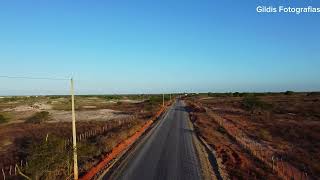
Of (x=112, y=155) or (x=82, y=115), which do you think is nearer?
(x=112, y=155)

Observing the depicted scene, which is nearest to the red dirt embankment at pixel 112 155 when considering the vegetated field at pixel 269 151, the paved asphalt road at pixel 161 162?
the paved asphalt road at pixel 161 162

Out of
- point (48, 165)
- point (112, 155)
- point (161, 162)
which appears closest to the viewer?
point (48, 165)

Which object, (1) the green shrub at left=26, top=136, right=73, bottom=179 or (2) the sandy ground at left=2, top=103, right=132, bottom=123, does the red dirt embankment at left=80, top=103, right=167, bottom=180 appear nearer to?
(1) the green shrub at left=26, top=136, right=73, bottom=179

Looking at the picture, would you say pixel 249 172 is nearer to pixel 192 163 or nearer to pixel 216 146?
pixel 192 163

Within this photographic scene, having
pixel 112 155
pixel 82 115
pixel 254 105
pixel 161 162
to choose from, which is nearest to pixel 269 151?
pixel 161 162

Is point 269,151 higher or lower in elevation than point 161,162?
lower

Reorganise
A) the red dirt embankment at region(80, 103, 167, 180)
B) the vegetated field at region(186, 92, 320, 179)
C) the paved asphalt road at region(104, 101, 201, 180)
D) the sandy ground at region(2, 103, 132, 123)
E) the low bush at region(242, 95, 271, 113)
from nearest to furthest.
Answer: the paved asphalt road at region(104, 101, 201, 180)
the red dirt embankment at region(80, 103, 167, 180)
the vegetated field at region(186, 92, 320, 179)
the sandy ground at region(2, 103, 132, 123)
the low bush at region(242, 95, 271, 113)

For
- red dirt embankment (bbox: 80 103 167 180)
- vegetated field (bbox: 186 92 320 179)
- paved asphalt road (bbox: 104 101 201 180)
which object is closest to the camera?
paved asphalt road (bbox: 104 101 201 180)

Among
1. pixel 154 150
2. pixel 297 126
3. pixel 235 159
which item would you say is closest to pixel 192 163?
pixel 235 159

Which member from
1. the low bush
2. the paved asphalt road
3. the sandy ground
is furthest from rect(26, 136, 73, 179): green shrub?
the low bush

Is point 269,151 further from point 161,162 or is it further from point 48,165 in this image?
point 48,165

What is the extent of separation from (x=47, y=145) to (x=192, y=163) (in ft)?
31.5

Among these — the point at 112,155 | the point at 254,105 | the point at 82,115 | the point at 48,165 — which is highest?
the point at 254,105

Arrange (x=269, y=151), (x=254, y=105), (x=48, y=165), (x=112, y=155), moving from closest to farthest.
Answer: (x=48, y=165) < (x=112, y=155) < (x=269, y=151) < (x=254, y=105)
